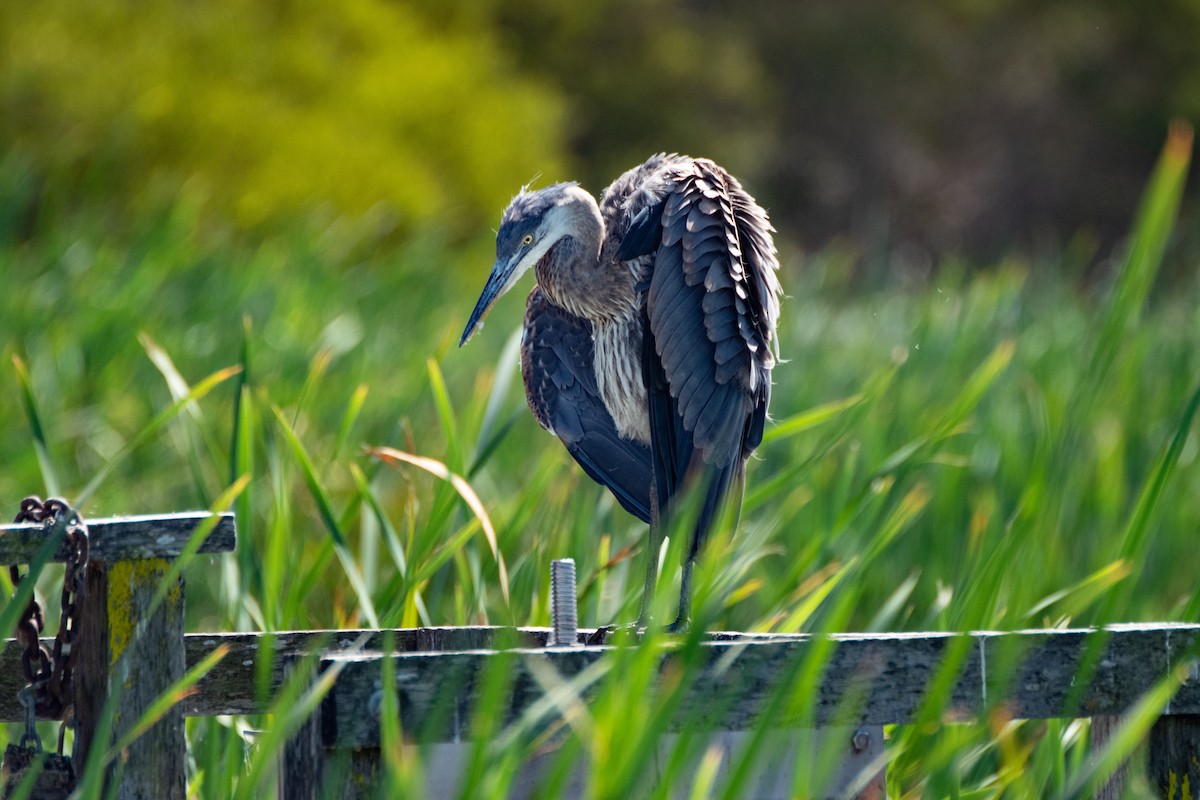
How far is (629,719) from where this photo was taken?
1114 mm

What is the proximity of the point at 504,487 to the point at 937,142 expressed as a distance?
20.0 m

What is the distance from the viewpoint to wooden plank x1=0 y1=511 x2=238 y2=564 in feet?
4.46

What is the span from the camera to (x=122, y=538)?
1.36m

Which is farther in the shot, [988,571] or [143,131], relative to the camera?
[143,131]

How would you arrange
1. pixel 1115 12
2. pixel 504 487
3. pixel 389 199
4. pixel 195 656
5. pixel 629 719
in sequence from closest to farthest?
pixel 629 719, pixel 195 656, pixel 504 487, pixel 389 199, pixel 1115 12

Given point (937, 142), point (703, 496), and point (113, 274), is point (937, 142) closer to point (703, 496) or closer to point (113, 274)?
point (113, 274)

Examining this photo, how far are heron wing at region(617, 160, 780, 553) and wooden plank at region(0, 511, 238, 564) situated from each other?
67 centimetres

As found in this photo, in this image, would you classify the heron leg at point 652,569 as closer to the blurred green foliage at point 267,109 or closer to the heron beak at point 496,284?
the heron beak at point 496,284

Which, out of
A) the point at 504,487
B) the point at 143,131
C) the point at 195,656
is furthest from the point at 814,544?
the point at 143,131

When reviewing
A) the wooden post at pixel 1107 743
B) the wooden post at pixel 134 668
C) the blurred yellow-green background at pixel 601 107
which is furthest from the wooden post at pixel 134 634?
the blurred yellow-green background at pixel 601 107

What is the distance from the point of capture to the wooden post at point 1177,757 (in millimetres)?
1446

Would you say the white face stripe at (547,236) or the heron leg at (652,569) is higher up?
the white face stripe at (547,236)

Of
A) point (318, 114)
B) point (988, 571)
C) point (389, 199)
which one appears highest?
point (318, 114)

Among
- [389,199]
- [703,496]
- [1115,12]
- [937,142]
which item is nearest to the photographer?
A: [703,496]
